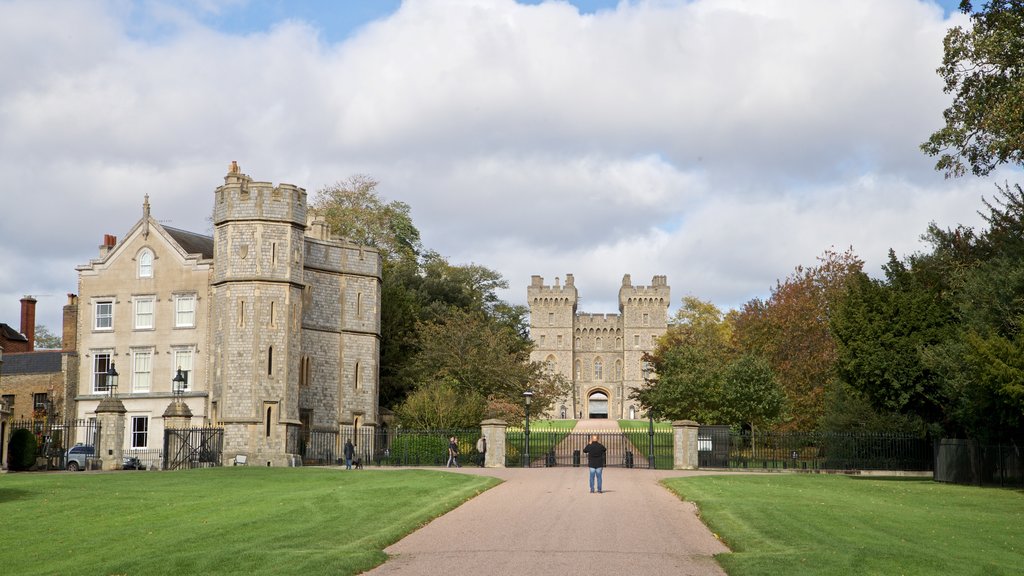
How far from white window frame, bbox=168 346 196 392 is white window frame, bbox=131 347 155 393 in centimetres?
112

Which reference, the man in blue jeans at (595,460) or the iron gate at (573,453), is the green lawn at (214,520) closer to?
the man in blue jeans at (595,460)

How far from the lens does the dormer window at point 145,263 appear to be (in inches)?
1916

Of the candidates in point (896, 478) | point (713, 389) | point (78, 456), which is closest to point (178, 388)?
point (78, 456)

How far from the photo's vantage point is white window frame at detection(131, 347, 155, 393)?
4800cm

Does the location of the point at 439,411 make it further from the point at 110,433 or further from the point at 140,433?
the point at 140,433

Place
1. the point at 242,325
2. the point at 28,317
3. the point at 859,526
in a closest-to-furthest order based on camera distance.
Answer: the point at 859,526, the point at 242,325, the point at 28,317

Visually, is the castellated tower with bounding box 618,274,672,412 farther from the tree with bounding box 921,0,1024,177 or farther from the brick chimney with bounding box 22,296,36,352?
the tree with bounding box 921,0,1024,177

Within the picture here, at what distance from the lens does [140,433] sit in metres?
47.6

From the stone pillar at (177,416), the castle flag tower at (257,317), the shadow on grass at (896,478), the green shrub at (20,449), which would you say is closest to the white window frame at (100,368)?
the castle flag tower at (257,317)

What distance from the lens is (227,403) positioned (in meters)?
43.4

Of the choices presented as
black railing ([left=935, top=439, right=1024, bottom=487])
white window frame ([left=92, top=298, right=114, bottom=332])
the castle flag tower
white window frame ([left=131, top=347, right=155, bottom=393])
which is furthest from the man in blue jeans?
white window frame ([left=92, top=298, right=114, bottom=332])

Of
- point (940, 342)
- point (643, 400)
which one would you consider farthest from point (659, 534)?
point (643, 400)

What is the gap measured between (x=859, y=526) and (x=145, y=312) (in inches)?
1430

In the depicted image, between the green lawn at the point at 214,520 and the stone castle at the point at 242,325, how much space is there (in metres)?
12.4
